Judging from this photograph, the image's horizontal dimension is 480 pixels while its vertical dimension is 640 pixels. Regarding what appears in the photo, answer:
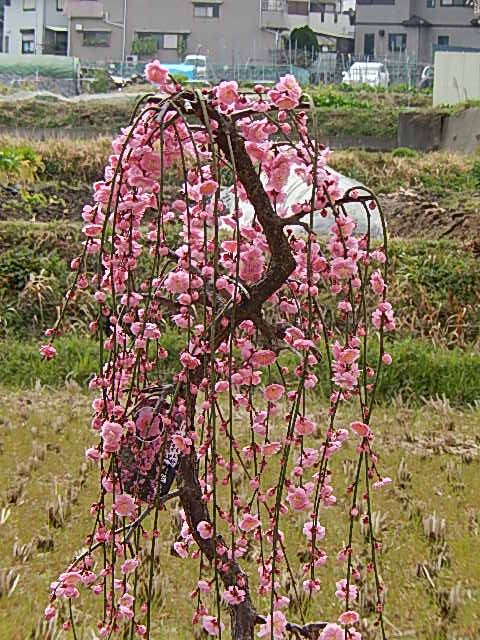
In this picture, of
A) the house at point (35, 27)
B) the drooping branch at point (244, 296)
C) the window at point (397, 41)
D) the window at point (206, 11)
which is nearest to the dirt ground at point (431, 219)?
the drooping branch at point (244, 296)

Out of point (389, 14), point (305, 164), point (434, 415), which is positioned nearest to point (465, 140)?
point (434, 415)

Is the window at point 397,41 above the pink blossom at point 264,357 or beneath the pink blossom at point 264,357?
above

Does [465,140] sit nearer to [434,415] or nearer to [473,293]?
[473,293]

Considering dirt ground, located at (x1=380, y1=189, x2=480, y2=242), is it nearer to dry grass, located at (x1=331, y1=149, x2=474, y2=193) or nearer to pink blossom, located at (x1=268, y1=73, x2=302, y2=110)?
dry grass, located at (x1=331, y1=149, x2=474, y2=193)

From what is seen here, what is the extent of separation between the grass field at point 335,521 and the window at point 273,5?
93.1 feet

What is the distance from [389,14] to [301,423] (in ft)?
110

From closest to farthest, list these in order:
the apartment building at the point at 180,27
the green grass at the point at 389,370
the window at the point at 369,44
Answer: the green grass at the point at 389,370, the apartment building at the point at 180,27, the window at the point at 369,44

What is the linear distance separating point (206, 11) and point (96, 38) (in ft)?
11.6

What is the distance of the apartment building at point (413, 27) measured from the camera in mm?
32500

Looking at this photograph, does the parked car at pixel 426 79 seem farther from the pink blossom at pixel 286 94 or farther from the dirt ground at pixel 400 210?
the pink blossom at pixel 286 94

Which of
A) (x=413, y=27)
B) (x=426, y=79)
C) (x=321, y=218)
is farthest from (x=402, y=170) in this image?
(x=413, y=27)

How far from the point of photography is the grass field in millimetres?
2298

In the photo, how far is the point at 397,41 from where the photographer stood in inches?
1310

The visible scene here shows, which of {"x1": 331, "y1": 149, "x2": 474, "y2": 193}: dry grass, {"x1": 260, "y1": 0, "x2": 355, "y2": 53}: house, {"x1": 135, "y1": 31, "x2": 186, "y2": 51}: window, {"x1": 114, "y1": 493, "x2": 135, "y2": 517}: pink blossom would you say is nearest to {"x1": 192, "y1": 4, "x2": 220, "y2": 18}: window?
{"x1": 135, "y1": 31, "x2": 186, "y2": 51}: window
